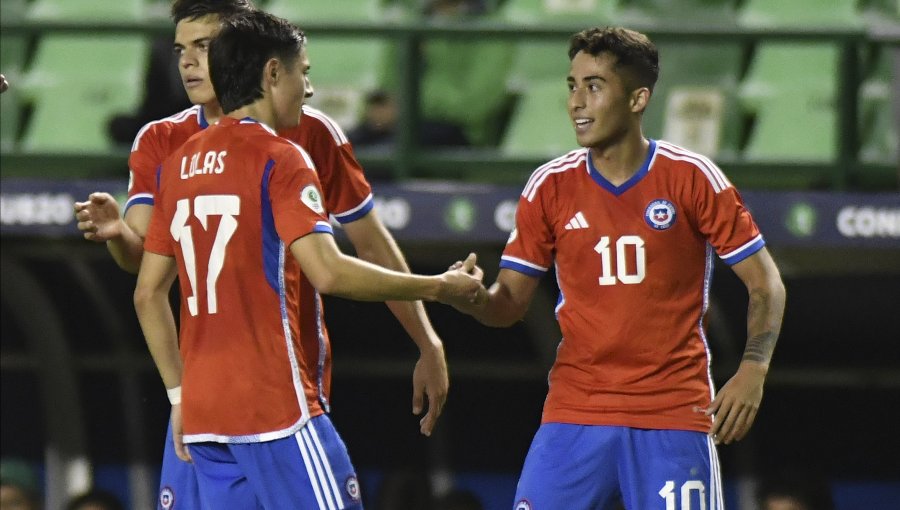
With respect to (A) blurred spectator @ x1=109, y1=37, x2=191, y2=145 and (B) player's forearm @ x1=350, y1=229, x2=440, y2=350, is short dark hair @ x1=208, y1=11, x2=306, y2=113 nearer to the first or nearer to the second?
(B) player's forearm @ x1=350, y1=229, x2=440, y2=350

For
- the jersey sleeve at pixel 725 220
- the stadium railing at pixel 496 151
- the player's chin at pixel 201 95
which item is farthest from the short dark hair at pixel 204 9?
the stadium railing at pixel 496 151

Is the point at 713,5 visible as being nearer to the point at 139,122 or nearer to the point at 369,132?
the point at 369,132

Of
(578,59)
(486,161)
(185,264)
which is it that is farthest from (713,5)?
(185,264)

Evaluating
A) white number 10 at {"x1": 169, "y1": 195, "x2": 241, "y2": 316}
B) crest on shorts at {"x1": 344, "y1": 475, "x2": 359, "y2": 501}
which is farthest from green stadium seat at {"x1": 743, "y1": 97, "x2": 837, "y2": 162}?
white number 10 at {"x1": 169, "y1": 195, "x2": 241, "y2": 316}

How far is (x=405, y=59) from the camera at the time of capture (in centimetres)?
682

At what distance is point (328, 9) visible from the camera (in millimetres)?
8406

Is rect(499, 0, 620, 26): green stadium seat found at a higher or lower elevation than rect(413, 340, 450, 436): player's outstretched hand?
higher

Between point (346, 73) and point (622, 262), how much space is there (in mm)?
3883

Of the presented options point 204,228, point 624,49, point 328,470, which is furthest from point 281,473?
point 624,49

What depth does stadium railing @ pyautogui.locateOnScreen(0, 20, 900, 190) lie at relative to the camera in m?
6.60

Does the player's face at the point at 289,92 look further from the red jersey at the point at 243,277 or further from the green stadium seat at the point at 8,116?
the green stadium seat at the point at 8,116

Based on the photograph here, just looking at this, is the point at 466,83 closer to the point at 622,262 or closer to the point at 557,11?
the point at 557,11

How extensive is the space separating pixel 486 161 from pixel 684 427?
280 cm

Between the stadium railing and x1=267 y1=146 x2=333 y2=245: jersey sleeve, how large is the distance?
9.64 feet
